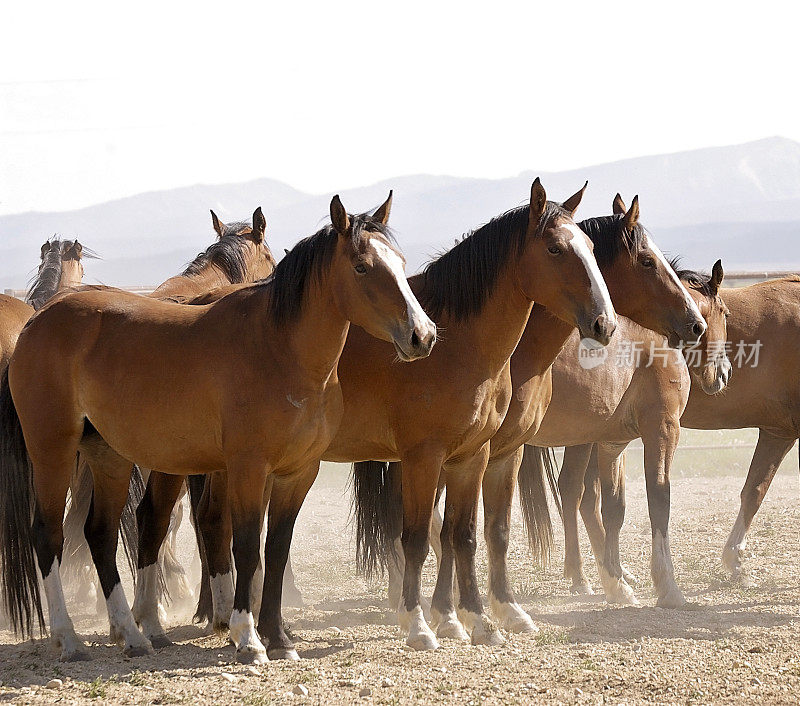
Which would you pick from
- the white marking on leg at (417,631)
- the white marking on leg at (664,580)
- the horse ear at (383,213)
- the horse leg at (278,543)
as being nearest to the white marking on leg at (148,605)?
the horse leg at (278,543)

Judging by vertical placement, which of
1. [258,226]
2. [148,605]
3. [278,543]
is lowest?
[148,605]

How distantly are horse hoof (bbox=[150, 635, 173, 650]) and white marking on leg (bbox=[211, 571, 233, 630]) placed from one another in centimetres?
26

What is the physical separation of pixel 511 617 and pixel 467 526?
0.63 meters

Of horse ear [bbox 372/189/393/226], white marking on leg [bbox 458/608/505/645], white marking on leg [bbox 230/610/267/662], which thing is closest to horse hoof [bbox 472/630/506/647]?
white marking on leg [bbox 458/608/505/645]

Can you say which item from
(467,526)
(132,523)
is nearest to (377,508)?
(467,526)

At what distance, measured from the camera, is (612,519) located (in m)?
7.34

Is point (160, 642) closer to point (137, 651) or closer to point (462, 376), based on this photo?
point (137, 651)

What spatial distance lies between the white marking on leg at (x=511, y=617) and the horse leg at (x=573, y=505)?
1.86m

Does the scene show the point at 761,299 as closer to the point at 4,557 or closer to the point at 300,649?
the point at 300,649

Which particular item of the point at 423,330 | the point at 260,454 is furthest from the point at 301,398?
the point at 423,330

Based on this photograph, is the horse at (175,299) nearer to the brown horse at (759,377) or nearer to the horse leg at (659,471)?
the horse leg at (659,471)

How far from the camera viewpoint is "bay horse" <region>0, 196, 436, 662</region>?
4.73 m

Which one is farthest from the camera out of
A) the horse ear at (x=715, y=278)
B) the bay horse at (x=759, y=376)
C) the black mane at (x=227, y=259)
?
the bay horse at (x=759, y=376)

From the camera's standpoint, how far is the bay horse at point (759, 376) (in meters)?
7.94
